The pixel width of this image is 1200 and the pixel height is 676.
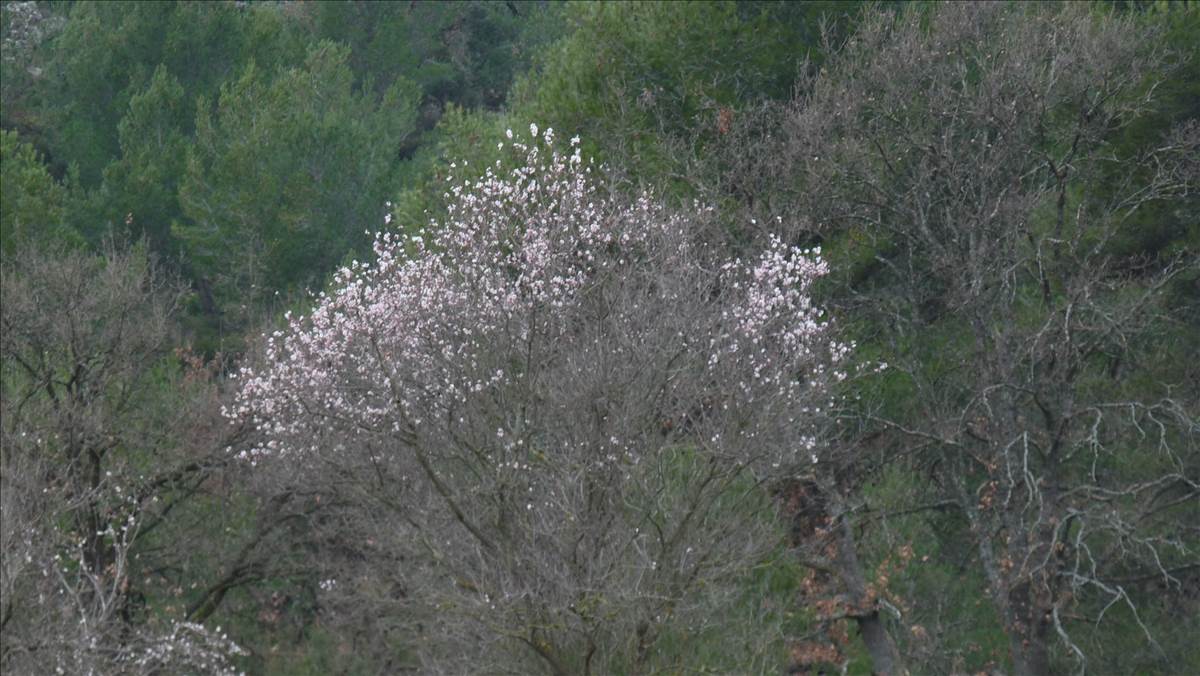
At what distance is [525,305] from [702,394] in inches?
56.4

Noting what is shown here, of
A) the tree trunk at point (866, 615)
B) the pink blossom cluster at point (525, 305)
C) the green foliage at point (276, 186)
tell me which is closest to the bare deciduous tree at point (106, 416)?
the pink blossom cluster at point (525, 305)

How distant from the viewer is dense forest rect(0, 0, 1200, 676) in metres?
12.0

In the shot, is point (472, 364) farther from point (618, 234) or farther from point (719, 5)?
point (719, 5)

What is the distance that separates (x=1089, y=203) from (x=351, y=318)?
22.6ft

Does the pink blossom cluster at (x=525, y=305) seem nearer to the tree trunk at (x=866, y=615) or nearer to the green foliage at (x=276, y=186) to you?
the tree trunk at (x=866, y=615)

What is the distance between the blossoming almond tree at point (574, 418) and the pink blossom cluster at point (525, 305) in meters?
0.03

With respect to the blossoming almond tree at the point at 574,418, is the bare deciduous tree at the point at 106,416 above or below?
above

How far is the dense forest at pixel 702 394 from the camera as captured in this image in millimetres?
12023

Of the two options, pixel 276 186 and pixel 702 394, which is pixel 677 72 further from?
pixel 276 186

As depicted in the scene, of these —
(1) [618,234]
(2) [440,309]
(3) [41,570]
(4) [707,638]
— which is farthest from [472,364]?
(3) [41,570]

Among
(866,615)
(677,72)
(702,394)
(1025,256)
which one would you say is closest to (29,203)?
(677,72)

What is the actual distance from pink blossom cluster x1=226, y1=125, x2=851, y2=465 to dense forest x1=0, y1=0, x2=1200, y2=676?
49 mm

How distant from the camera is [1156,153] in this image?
49.8 feet

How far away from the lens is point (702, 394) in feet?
39.7
